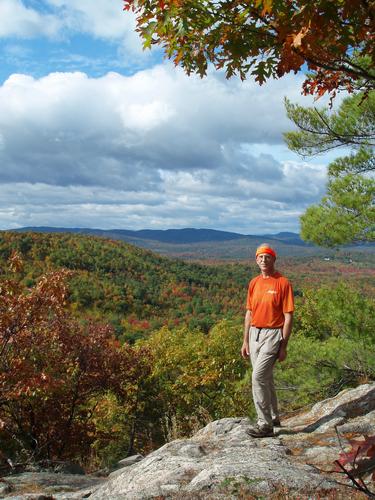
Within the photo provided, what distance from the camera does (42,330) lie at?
7805mm

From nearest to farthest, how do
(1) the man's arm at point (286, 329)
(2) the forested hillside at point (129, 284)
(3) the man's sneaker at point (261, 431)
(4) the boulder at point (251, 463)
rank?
(4) the boulder at point (251, 463)
(1) the man's arm at point (286, 329)
(3) the man's sneaker at point (261, 431)
(2) the forested hillside at point (129, 284)

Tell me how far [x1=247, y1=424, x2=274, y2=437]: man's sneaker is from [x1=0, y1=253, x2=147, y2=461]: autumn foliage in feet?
10.1

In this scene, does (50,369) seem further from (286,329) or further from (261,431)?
→ (286,329)

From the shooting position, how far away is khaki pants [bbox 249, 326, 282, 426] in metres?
5.94

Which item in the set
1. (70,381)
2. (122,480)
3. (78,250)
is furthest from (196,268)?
(122,480)

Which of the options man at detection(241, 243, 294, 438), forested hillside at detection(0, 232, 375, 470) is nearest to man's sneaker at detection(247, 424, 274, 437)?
man at detection(241, 243, 294, 438)

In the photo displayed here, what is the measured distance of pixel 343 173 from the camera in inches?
406

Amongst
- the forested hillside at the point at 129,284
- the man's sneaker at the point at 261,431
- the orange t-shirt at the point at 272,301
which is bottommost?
the forested hillside at the point at 129,284

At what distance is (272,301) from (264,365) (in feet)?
2.84

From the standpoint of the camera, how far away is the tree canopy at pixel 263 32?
2.78 m

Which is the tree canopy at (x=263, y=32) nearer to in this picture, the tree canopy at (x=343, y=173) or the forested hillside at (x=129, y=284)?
the tree canopy at (x=343, y=173)

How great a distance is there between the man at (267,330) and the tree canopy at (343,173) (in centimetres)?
424

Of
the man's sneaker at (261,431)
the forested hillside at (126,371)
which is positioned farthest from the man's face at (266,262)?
the forested hillside at (126,371)

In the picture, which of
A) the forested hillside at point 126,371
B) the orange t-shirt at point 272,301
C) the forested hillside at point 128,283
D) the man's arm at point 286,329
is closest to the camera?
the man's arm at point 286,329
